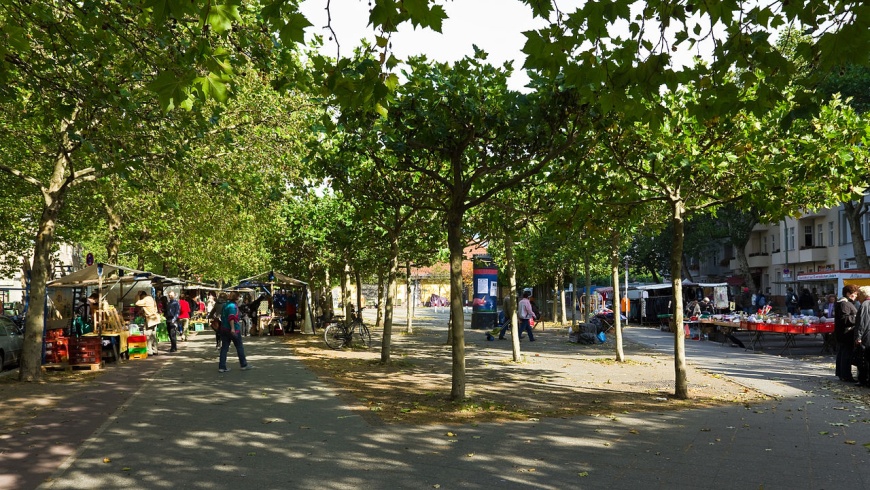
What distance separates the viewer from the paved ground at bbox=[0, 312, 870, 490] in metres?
6.64

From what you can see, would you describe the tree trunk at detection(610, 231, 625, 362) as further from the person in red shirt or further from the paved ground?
the person in red shirt

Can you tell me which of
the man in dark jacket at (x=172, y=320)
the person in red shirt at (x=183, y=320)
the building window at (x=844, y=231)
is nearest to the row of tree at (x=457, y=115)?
the man in dark jacket at (x=172, y=320)

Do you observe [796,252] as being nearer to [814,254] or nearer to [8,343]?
[814,254]

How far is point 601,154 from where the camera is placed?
38.8 feet

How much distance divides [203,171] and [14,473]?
6928mm

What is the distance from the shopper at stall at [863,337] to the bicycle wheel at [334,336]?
13597mm

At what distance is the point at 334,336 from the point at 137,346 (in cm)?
538

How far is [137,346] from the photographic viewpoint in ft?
66.2

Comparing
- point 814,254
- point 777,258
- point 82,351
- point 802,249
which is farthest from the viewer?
point 777,258

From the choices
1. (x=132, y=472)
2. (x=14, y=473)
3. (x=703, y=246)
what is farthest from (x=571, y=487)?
(x=703, y=246)

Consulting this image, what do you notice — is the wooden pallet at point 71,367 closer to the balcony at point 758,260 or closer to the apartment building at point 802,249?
the apartment building at point 802,249

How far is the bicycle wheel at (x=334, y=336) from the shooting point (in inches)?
900

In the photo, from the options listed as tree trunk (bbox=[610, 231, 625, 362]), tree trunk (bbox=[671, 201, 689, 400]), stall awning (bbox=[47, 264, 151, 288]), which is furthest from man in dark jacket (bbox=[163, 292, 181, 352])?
tree trunk (bbox=[671, 201, 689, 400])

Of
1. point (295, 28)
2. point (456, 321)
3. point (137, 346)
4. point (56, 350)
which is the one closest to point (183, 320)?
point (137, 346)
